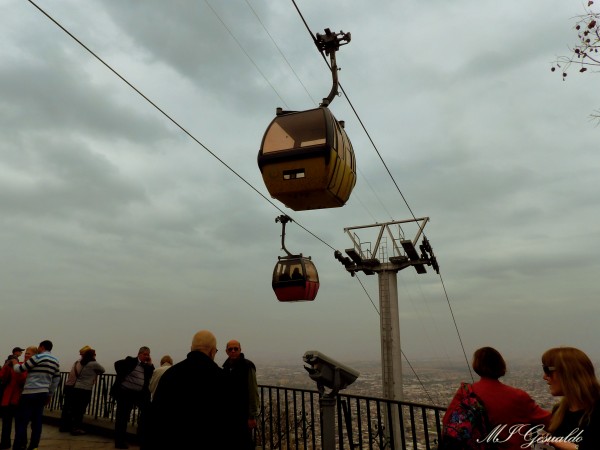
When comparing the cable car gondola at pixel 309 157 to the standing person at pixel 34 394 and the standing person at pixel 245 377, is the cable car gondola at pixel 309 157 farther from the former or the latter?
the standing person at pixel 34 394

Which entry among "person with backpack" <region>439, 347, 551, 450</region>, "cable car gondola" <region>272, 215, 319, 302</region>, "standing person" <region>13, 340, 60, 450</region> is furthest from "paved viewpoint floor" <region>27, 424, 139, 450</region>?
"person with backpack" <region>439, 347, 551, 450</region>

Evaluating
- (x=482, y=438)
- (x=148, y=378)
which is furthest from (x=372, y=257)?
(x=482, y=438)

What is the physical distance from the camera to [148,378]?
770 centimetres

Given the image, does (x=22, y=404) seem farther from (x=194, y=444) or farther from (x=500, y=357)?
(x=500, y=357)

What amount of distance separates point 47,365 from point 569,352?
723 centimetres

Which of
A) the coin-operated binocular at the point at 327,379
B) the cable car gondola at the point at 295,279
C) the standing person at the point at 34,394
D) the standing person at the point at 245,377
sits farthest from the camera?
the cable car gondola at the point at 295,279

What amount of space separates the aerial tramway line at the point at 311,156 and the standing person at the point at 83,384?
5484 millimetres

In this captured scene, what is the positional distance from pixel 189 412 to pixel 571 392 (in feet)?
8.83

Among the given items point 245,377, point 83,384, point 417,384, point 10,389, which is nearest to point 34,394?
point 10,389

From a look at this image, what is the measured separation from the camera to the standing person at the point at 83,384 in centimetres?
803

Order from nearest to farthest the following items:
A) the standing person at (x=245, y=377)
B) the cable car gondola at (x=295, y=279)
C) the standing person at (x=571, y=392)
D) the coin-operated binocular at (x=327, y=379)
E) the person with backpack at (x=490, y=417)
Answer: the standing person at (x=571, y=392) → the person with backpack at (x=490, y=417) → the coin-operated binocular at (x=327, y=379) → the standing person at (x=245, y=377) → the cable car gondola at (x=295, y=279)

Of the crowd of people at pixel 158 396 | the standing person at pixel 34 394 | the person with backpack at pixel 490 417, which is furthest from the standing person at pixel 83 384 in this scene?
the person with backpack at pixel 490 417

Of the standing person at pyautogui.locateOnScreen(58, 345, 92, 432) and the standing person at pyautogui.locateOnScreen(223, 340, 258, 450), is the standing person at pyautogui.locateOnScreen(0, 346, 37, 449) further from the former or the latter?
the standing person at pyautogui.locateOnScreen(223, 340, 258, 450)

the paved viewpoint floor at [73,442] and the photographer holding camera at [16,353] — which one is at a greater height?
the photographer holding camera at [16,353]
